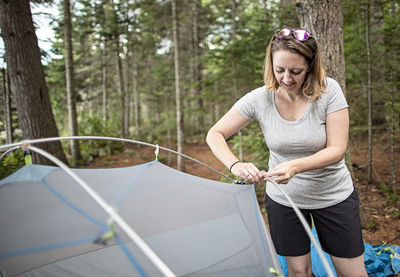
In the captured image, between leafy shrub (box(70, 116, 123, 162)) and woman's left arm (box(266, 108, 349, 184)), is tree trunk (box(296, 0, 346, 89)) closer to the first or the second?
woman's left arm (box(266, 108, 349, 184))

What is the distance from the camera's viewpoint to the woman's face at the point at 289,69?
4.28 feet

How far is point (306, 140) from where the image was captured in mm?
1347

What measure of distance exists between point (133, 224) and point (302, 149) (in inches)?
43.9

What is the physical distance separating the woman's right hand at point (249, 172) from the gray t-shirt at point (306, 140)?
21 cm

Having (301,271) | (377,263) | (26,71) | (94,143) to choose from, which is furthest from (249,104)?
(94,143)

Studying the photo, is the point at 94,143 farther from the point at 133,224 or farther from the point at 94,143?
the point at 133,224

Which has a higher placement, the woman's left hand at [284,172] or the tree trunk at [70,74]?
the tree trunk at [70,74]

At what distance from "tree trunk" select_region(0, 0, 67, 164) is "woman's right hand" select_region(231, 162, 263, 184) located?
4.04 meters

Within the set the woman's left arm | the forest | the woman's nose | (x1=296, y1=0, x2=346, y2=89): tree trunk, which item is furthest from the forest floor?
the woman's nose

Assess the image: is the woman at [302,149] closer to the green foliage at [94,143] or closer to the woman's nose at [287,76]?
the woman's nose at [287,76]

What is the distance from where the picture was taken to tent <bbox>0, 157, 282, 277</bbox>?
1498 millimetres

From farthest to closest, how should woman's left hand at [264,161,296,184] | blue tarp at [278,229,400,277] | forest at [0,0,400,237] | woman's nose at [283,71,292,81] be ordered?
forest at [0,0,400,237]
blue tarp at [278,229,400,277]
woman's nose at [283,71,292,81]
woman's left hand at [264,161,296,184]

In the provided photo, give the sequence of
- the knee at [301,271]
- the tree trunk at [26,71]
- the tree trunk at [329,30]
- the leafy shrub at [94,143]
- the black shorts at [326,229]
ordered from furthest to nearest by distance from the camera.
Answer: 1. the leafy shrub at [94,143]
2. the tree trunk at [26,71]
3. the tree trunk at [329,30]
4. the knee at [301,271]
5. the black shorts at [326,229]

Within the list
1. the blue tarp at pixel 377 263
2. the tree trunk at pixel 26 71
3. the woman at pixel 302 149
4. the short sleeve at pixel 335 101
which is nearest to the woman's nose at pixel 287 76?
the woman at pixel 302 149
